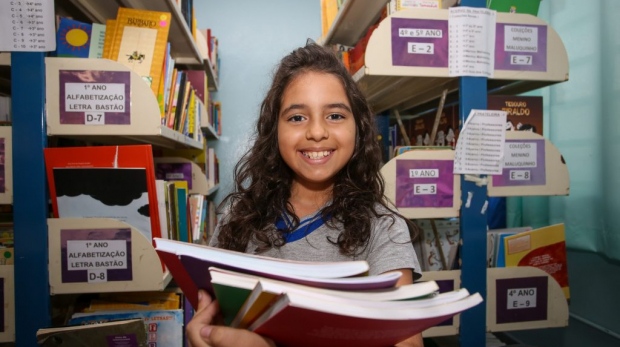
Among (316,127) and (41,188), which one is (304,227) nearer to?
(316,127)

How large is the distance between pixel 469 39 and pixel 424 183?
0.54 meters

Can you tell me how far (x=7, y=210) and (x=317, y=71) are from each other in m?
1.24

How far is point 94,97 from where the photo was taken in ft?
3.31

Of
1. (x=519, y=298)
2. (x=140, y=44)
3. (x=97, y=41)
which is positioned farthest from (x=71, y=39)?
(x=519, y=298)

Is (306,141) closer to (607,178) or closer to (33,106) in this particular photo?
(33,106)

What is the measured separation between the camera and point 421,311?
0.39m

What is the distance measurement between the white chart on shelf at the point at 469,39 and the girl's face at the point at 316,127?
570 mm

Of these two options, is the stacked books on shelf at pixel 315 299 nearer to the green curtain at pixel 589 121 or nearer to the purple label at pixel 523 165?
the purple label at pixel 523 165

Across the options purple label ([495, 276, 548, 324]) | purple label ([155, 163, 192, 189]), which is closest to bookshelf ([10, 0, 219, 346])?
purple label ([155, 163, 192, 189])

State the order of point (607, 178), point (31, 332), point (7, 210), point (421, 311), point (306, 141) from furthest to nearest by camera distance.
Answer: point (607, 178) < point (7, 210) < point (31, 332) < point (306, 141) < point (421, 311)

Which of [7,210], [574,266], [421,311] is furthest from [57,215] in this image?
[574,266]

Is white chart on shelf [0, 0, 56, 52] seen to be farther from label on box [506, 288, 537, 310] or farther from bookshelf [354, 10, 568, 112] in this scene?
label on box [506, 288, 537, 310]

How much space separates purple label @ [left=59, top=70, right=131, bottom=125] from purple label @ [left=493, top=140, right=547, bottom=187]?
51.7 inches

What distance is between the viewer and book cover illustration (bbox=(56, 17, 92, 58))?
1080 mm
